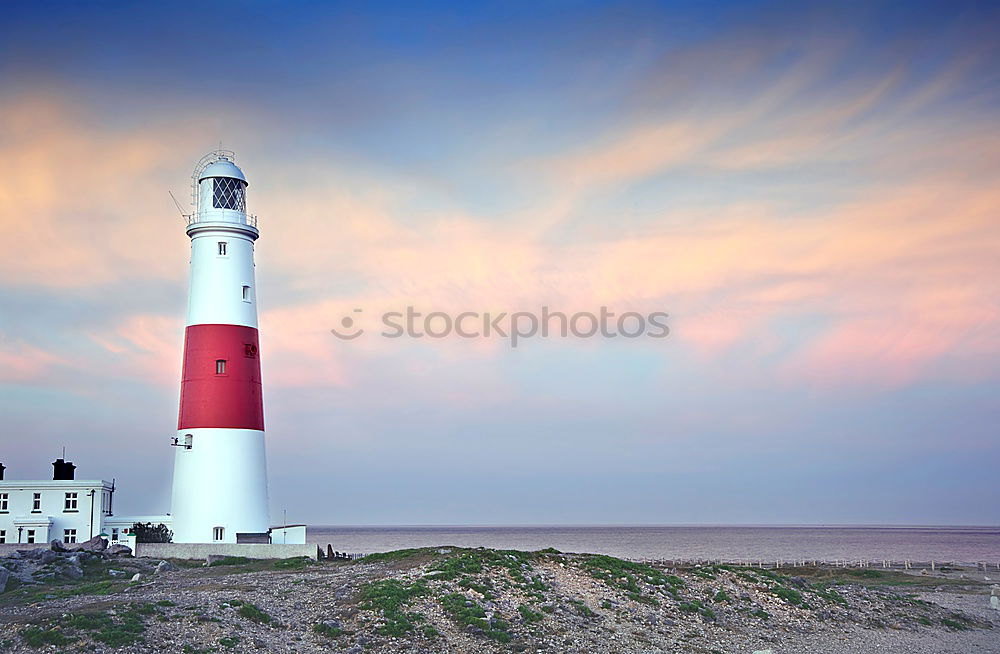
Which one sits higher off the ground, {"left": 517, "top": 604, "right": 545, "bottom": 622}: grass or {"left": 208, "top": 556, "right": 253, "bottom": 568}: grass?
{"left": 208, "top": 556, "right": 253, "bottom": 568}: grass

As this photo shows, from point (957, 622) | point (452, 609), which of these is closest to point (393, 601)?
point (452, 609)

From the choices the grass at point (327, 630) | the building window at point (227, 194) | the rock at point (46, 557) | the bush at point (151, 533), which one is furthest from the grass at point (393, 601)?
the building window at point (227, 194)

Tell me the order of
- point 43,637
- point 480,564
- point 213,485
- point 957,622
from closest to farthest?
point 43,637 → point 480,564 → point 957,622 → point 213,485

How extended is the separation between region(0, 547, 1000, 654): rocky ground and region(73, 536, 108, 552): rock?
174 inches

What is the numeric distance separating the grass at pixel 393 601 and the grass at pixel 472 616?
98 centimetres

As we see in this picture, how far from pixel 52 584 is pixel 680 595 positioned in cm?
2271

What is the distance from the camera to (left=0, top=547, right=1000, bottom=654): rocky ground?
2491 cm

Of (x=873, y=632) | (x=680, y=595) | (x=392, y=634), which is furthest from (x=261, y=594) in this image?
(x=873, y=632)

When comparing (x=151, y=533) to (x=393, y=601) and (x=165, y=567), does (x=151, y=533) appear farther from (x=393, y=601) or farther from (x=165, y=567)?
(x=393, y=601)

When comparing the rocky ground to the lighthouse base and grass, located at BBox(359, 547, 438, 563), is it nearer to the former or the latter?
grass, located at BBox(359, 547, 438, 563)

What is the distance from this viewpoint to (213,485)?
4362cm

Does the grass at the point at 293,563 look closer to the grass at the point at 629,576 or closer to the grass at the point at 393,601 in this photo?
the grass at the point at 393,601

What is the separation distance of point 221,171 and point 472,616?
27709mm

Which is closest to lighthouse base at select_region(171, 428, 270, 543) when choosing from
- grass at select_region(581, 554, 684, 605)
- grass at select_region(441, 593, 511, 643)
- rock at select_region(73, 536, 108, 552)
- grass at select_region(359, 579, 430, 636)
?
rock at select_region(73, 536, 108, 552)
